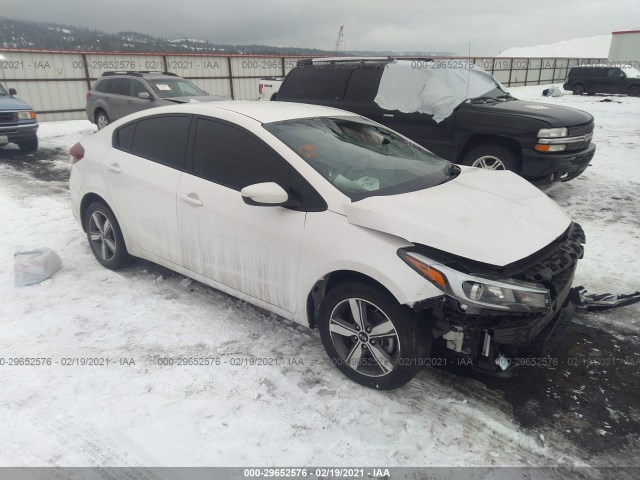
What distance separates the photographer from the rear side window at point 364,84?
7.26 m

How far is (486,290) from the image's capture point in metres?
2.43

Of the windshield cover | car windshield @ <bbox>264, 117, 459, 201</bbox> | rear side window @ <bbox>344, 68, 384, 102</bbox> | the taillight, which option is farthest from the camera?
the windshield cover

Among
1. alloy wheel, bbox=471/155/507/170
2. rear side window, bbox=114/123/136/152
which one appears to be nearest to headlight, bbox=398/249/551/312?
rear side window, bbox=114/123/136/152

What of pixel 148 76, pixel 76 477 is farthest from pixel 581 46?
pixel 76 477

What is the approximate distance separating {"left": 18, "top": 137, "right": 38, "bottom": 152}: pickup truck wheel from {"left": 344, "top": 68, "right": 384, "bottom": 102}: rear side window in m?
7.68

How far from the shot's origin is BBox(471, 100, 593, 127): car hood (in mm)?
6070

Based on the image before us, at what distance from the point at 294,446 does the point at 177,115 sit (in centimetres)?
282

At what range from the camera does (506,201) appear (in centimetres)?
314

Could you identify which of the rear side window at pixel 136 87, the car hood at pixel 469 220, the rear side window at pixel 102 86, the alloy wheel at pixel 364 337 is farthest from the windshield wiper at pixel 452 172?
the rear side window at pixel 102 86

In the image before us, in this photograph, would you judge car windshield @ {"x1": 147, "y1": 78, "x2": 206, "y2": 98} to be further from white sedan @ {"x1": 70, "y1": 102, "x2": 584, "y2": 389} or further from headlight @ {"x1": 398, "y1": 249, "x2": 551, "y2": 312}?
headlight @ {"x1": 398, "y1": 249, "x2": 551, "y2": 312}

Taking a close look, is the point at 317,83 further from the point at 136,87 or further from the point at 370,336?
the point at 136,87

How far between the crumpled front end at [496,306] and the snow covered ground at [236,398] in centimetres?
40

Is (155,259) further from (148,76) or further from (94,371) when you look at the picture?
(148,76)

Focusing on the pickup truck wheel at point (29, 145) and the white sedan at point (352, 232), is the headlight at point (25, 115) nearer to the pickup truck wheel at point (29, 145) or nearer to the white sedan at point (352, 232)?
the pickup truck wheel at point (29, 145)
